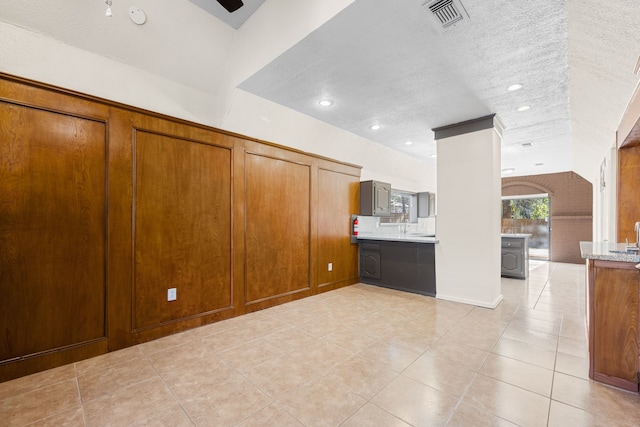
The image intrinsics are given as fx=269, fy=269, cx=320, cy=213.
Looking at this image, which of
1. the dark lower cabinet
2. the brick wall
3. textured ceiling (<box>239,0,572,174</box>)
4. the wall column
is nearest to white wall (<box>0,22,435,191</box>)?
textured ceiling (<box>239,0,572,174</box>)

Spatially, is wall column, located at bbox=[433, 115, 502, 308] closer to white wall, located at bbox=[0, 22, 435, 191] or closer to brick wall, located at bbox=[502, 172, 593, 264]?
white wall, located at bbox=[0, 22, 435, 191]

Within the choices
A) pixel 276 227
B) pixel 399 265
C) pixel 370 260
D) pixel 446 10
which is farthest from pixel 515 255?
pixel 446 10

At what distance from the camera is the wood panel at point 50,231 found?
6.73 ft

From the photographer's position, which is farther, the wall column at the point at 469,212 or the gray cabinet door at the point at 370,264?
the gray cabinet door at the point at 370,264

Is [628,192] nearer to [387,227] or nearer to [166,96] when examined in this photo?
[387,227]

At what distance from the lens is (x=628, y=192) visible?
334 centimetres

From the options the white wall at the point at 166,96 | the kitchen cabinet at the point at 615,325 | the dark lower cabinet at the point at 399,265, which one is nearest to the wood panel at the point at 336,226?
the dark lower cabinet at the point at 399,265

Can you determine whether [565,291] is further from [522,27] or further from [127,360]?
[127,360]

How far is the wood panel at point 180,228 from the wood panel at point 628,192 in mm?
4922

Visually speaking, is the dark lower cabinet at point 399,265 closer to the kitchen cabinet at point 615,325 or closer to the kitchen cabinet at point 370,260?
the kitchen cabinet at point 370,260

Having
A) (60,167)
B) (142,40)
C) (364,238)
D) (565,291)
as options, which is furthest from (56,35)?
(565,291)

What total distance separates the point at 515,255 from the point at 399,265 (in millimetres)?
2714

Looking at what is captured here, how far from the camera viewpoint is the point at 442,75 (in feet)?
8.70

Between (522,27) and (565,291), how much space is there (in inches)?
179
